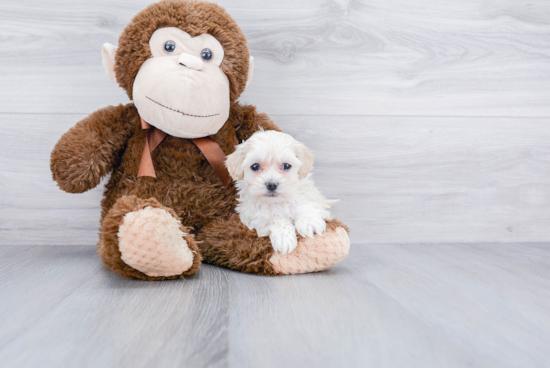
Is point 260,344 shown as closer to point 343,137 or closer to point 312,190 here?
point 312,190

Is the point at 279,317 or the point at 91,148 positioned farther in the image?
the point at 91,148

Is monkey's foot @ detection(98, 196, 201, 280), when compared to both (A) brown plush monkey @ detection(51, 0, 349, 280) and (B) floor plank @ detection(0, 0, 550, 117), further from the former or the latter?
(B) floor plank @ detection(0, 0, 550, 117)

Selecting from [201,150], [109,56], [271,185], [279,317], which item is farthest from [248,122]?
[279,317]

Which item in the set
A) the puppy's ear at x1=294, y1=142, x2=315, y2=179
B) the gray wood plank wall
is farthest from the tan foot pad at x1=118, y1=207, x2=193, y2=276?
the gray wood plank wall

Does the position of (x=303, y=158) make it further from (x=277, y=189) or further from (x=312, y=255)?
(x=312, y=255)

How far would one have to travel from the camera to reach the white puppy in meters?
0.87

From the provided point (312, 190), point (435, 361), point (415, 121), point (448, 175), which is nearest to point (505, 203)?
point (448, 175)

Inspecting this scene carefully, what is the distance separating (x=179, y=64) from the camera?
35.3 inches

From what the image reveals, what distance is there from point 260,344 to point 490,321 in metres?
0.37

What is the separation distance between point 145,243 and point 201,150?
0.99 feet

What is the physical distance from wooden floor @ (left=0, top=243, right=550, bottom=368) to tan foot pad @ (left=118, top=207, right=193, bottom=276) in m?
0.04

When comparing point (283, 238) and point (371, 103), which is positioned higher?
point (371, 103)

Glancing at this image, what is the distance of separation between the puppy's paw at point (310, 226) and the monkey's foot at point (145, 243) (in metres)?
0.23

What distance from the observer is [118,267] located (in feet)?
2.61
